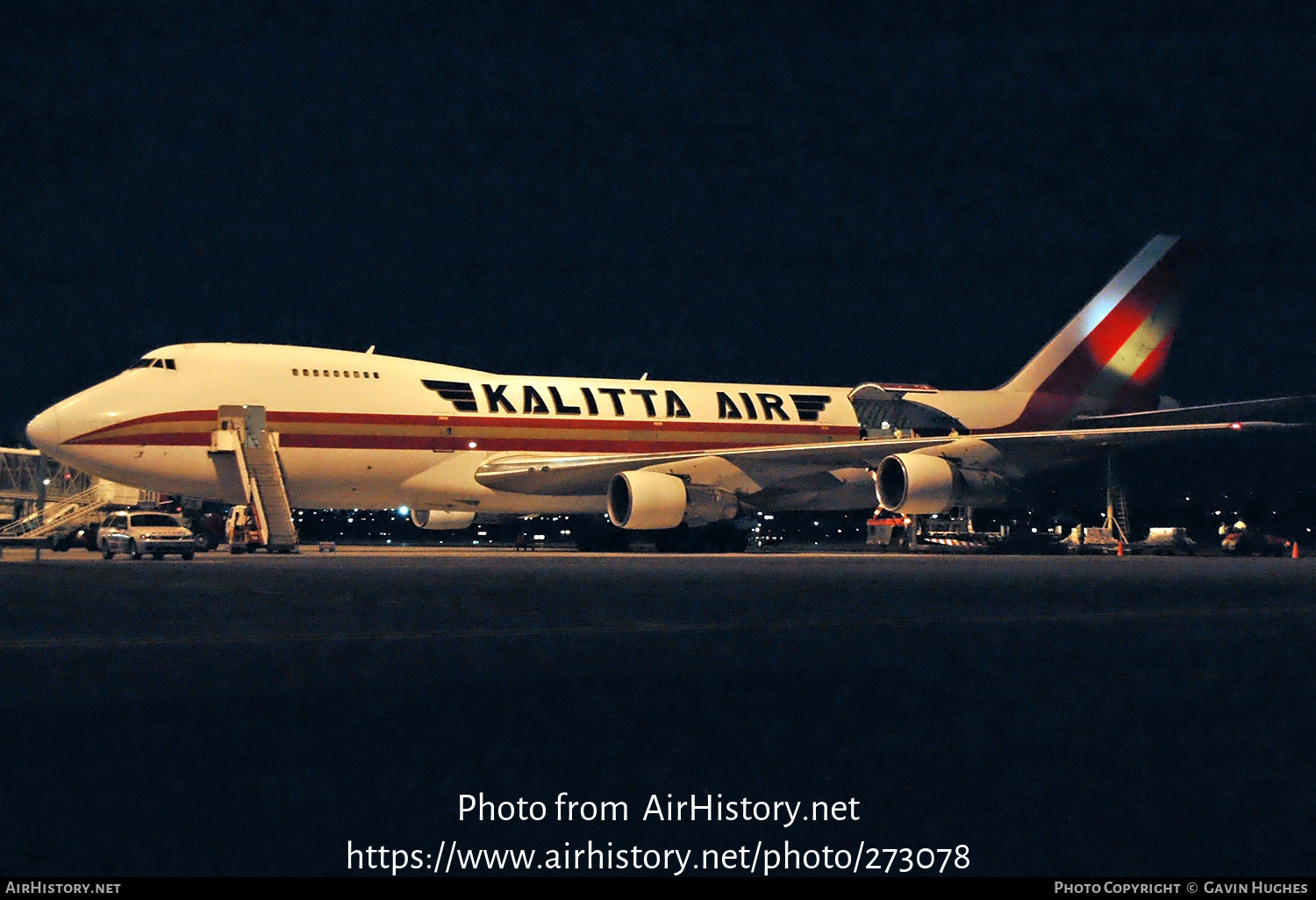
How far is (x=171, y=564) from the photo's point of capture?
99.9ft

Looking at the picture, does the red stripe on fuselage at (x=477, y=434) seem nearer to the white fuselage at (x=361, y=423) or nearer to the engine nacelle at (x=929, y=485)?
the white fuselage at (x=361, y=423)

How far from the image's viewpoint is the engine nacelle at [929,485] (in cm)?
3638

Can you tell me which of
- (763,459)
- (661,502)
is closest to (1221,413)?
(763,459)

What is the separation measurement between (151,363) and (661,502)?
1386cm

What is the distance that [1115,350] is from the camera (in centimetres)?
4816

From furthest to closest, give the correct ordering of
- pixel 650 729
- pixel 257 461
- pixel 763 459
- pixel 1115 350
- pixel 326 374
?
1. pixel 1115 350
2. pixel 763 459
3. pixel 326 374
4. pixel 257 461
5. pixel 650 729

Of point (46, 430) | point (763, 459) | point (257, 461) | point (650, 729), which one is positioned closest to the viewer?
point (650, 729)

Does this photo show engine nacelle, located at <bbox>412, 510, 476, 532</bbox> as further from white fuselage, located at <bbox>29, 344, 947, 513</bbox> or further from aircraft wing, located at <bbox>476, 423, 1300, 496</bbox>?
aircraft wing, located at <bbox>476, 423, 1300, 496</bbox>

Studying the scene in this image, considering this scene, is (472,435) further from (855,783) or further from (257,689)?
(855,783)

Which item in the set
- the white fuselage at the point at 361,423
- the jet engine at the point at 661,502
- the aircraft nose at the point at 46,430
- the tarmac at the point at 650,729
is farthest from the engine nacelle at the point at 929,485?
the aircraft nose at the point at 46,430

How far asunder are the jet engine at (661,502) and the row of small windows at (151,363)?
12082 millimetres

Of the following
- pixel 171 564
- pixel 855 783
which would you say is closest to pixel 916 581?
pixel 171 564

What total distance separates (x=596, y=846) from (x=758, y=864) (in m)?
0.71

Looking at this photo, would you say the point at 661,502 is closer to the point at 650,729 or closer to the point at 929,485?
the point at 929,485
